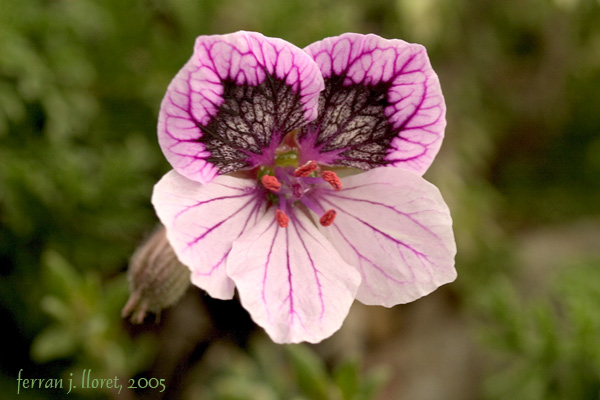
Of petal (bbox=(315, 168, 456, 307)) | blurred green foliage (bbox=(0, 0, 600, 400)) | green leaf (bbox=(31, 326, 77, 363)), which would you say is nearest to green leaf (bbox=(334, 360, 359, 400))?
blurred green foliage (bbox=(0, 0, 600, 400))

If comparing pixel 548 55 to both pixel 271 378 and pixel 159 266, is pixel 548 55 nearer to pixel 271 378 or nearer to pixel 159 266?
pixel 271 378

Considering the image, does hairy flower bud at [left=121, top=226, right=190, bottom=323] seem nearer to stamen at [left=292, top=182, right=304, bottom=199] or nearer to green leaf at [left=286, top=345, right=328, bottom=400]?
stamen at [left=292, top=182, right=304, bottom=199]

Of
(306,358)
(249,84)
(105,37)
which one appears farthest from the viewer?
(105,37)

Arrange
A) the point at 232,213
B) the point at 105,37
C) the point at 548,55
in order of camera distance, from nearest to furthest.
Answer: the point at 232,213 < the point at 105,37 < the point at 548,55

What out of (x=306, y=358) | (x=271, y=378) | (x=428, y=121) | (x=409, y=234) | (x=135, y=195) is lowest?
(x=271, y=378)

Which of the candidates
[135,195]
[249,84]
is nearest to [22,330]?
[135,195]

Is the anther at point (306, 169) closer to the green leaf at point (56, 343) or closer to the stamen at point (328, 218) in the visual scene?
the stamen at point (328, 218)

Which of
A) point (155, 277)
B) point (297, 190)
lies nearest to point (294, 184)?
point (297, 190)

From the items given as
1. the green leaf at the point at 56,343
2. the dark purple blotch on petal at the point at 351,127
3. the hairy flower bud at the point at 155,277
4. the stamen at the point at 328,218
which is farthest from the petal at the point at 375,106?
the green leaf at the point at 56,343
